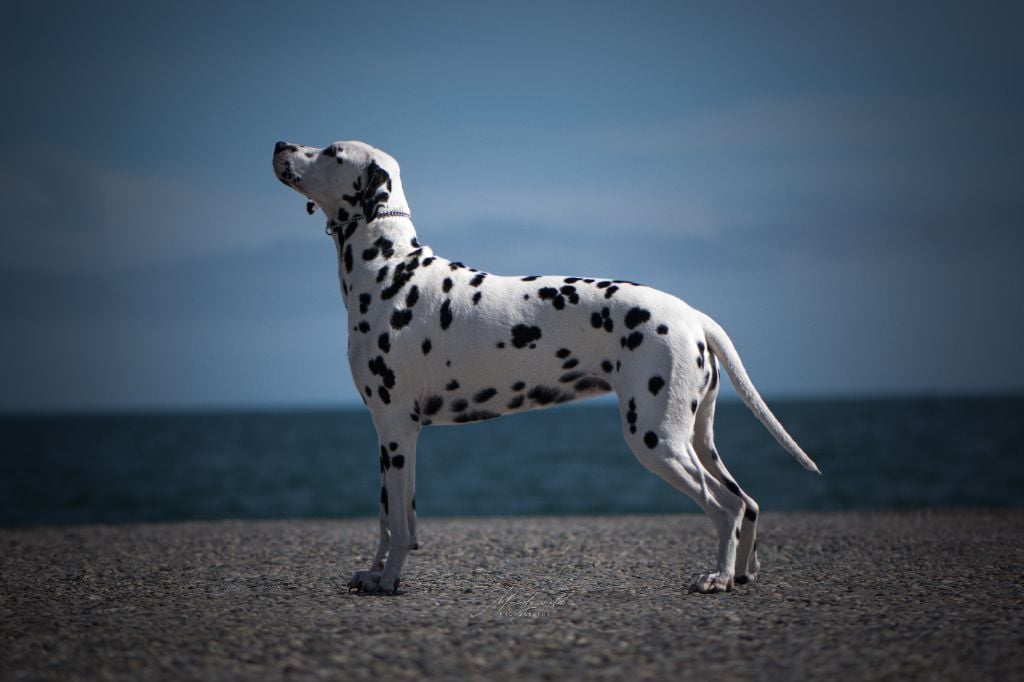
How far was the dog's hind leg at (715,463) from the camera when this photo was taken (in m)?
7.05

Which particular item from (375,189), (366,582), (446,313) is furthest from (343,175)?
(366,582)

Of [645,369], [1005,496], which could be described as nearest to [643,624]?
[645,369]

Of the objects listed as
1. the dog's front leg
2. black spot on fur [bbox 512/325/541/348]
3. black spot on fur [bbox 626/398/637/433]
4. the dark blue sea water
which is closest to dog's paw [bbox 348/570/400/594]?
the dog's front leg

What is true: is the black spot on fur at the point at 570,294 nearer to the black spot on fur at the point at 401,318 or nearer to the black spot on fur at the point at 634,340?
the black spot on fur at the point at 634,340

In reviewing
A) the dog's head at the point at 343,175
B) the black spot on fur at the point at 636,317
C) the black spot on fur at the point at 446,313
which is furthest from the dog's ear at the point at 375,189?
the black spot on fur at the point at 636,317

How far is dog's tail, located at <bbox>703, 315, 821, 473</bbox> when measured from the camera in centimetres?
702

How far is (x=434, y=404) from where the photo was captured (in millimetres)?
7141

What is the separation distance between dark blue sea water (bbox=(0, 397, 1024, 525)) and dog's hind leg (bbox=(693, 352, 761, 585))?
26.9 m

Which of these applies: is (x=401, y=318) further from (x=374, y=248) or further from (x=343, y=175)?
(x=343, y=175)

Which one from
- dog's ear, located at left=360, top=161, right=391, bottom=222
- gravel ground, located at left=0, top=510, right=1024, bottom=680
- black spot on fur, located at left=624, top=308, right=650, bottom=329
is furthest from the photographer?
dog's ear, located at left=360, top=161, right=391, bottom=222

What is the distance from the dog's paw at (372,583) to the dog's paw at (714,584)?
7.11 feet

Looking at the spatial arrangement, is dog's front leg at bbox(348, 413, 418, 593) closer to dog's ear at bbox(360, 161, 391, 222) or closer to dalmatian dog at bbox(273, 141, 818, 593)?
dalmatian dog at bbox(273, 141, 818, 593)

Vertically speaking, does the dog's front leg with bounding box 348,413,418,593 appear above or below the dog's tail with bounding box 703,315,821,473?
below

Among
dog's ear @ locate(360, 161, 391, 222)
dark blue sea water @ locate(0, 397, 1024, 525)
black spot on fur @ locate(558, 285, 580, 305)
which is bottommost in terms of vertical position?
dark blue sea water @ locate(0, 397, 1024, 525)
